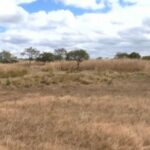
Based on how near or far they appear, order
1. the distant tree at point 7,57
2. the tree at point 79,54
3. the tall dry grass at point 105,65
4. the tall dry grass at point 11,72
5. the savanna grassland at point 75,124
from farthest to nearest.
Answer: the distant tree at point 7,57
the tree at point 79,54
the tall dry grass at point 105,65
the tall dry grass at point 11,72
the savanna grassland at point 75,124

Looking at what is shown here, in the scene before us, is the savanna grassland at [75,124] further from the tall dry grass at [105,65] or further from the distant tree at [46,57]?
the distant tree at [46,57]

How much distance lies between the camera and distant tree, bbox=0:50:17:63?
74694 millimetres

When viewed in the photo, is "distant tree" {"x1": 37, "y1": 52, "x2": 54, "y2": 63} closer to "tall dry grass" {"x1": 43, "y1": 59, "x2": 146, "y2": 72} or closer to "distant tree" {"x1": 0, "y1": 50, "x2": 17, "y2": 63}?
"distant tree" {"x1": 0, "y1": 50, "x2": 17, "y2": 63}

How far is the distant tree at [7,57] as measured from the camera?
7469cm

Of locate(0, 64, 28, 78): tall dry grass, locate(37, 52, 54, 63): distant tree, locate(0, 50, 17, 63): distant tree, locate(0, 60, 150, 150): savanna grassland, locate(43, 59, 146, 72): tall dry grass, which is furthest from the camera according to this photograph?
locate(0, 50, 17, 63): distant tree

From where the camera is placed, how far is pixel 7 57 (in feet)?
250

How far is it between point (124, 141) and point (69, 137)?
3.65 feet

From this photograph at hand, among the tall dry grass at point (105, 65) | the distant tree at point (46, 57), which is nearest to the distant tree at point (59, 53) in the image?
the distant tree at point (46, 57)

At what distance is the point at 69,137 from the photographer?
399 inches

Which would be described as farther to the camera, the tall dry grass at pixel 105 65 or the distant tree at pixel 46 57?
the distant tree at pixel 46 57

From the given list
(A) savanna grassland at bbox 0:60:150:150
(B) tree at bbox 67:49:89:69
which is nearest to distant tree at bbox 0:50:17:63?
(B) tree at bbox 67:49:89:69

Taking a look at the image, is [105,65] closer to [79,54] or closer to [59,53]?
[79,54]

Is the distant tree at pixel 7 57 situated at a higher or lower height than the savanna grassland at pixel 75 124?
higher

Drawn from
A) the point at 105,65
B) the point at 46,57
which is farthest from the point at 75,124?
the point at 46,57
